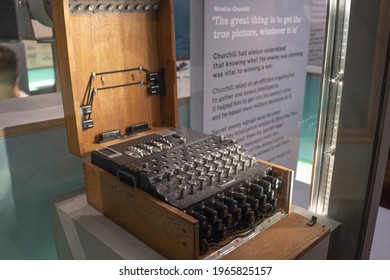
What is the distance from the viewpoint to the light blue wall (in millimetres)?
1287

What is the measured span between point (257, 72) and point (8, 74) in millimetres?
1161

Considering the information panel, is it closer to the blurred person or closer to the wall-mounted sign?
the wall-mounted sign

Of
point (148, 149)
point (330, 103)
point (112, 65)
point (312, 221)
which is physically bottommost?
point (312, 221)

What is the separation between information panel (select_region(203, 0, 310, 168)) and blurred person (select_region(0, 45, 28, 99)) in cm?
82

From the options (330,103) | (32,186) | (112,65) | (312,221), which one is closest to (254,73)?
(330,103)

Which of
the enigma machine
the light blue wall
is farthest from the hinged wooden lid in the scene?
the light blue wall

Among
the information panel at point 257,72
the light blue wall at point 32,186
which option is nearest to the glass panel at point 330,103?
the information panel at point 257,72

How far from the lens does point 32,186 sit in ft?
4.44

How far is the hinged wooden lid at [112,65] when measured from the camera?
1.12 m

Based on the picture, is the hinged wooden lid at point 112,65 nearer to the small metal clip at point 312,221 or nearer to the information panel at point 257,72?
the information panel at point 257,72

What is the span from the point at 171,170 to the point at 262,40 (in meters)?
0.99

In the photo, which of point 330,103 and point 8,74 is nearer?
point 330,103

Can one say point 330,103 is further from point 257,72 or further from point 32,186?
point 32,186

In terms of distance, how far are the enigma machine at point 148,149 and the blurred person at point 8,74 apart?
55 centimetres
